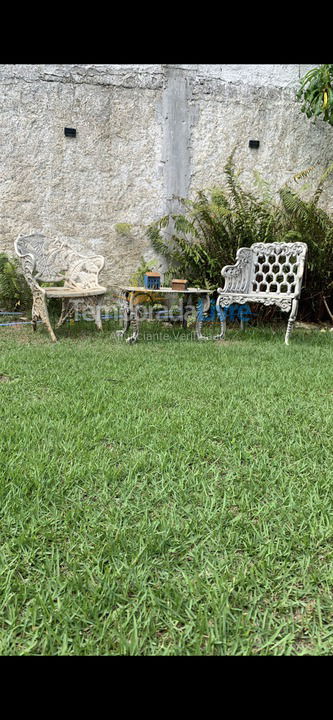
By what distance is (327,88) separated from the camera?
5.94 meters

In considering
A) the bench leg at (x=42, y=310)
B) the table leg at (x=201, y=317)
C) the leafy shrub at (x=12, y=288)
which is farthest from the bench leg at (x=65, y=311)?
the table leg at (x=201, y=317)

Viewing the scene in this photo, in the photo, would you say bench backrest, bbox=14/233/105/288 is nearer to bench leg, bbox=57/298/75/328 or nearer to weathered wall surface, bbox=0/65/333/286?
bench leg, bbox=57/298/75/328

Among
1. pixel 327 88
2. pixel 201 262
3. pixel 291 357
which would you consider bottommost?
pixel 291 357

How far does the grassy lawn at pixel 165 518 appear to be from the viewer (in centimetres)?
109

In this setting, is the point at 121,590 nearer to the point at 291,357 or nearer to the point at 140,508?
the point at 140,508

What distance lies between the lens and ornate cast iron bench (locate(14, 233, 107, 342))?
16.8 ft

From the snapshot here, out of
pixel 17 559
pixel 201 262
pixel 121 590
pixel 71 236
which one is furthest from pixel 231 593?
pixel 71 236

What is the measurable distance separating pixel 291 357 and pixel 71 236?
3756mm

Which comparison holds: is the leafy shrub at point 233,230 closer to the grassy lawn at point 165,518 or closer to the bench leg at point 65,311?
the bench leg at point 65,311

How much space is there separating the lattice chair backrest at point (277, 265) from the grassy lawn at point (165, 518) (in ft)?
7.64

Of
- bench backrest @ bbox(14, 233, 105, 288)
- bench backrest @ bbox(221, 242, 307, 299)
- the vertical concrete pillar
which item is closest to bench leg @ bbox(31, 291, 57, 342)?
bench backrest @ bbox(14, 233, 105, 288)

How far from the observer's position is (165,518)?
153 centimetres

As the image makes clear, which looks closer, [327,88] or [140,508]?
[140,508]

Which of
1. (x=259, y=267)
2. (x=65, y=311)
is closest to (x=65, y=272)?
(x=65, y=311)
